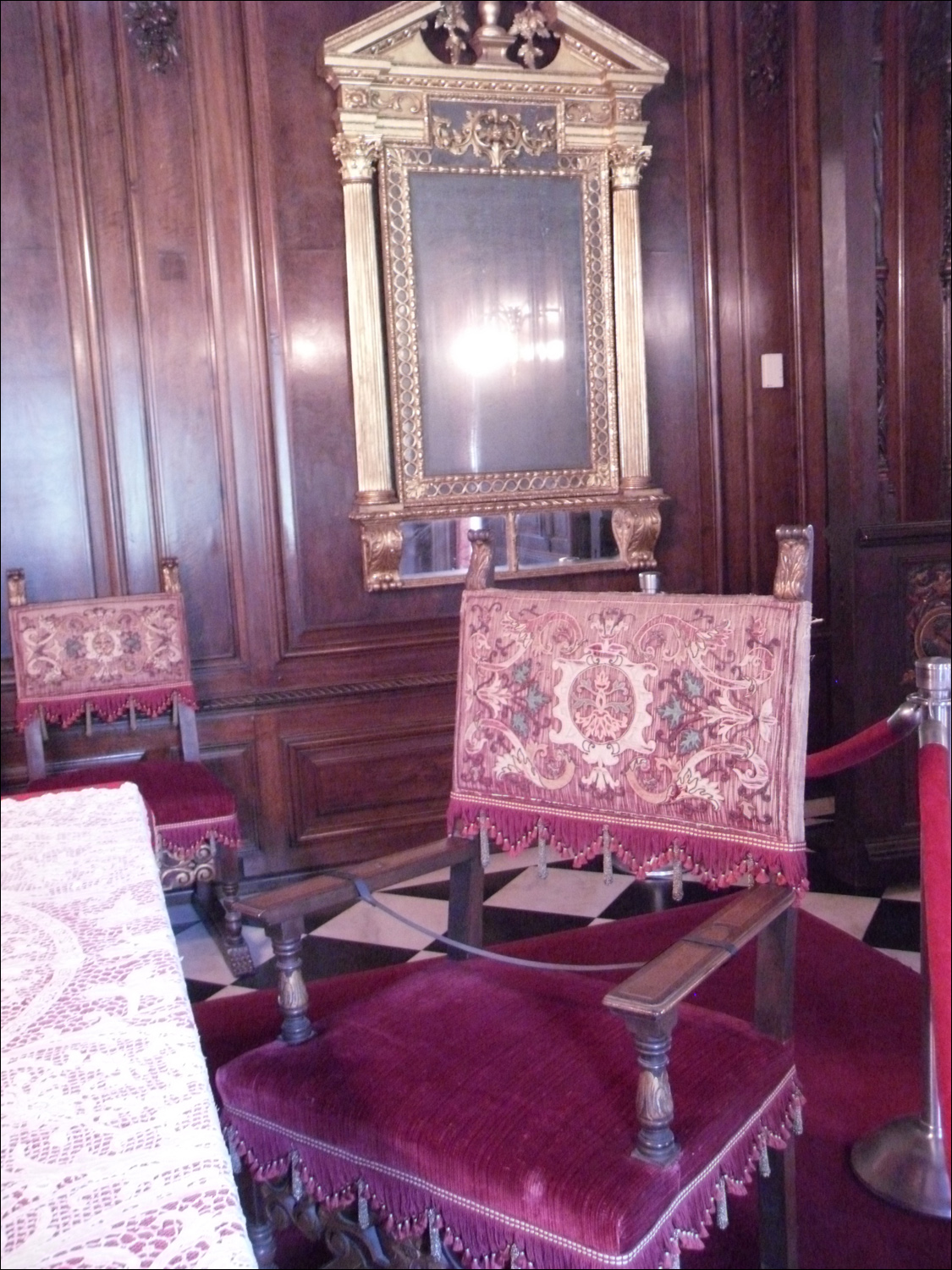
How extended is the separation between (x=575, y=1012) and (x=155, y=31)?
3.06m

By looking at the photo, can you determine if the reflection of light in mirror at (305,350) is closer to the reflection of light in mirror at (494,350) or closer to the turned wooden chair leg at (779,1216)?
the reflection of light in mirror at (494,350)

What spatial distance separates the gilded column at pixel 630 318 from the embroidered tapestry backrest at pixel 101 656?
1.57m

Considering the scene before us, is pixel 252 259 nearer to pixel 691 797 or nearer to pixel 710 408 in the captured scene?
pixel 710 408

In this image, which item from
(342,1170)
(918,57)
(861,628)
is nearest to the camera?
(342,1170)

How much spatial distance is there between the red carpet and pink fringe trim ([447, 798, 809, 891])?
23.5 inches

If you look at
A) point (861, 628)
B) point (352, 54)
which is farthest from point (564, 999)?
point (352, 54)

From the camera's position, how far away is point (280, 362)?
358 cm

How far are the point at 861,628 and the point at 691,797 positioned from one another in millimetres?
1846

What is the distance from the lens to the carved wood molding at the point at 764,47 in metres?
3.92

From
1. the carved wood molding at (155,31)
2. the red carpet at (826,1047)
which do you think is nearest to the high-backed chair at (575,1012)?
the red carpet at (826,1047)

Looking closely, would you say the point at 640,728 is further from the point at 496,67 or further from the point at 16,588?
the point at 496,67

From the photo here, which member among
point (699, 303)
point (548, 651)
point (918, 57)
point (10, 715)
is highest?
point (918, 57)

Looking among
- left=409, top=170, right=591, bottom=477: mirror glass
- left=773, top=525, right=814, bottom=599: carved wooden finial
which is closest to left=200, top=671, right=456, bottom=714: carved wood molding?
left=409, top=170, right=591, bottom=477: mirror glass

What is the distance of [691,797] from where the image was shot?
1706 millimetres
